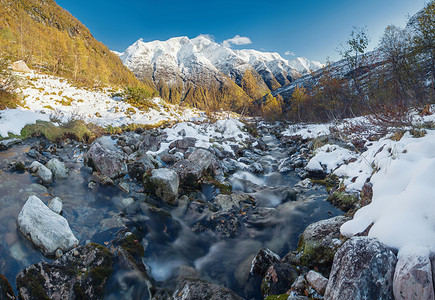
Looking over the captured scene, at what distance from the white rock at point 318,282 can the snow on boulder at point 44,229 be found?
469 centimetres

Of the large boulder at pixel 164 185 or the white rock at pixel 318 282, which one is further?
the large boulder at pixel 164 185

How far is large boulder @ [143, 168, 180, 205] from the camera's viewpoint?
23.4 ft

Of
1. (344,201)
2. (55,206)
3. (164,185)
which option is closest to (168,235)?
(164,185)

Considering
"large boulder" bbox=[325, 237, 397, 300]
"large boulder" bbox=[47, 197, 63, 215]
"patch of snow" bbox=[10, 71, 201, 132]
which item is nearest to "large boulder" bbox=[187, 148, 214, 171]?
"large boulder" bbox=[47, 197, 63, 215]

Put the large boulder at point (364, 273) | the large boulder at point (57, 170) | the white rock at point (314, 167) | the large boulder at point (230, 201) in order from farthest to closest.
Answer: the white rock at point (314, 167)
the large boulder at point (230, 201)
the large boulder at point (57, 170)
the large boulder at point (364, 273)

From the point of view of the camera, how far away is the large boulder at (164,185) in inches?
281

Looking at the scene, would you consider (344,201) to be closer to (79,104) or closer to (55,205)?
(55,205)

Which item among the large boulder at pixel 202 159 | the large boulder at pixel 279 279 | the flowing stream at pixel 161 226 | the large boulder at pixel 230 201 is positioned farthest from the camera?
the large boulder at pixel 202 159

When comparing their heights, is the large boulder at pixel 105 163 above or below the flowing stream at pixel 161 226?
above

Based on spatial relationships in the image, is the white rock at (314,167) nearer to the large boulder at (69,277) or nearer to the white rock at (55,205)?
the large boulder at (69,277)

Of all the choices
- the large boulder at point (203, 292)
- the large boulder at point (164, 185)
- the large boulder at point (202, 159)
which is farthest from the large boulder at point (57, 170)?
the large boulder at point (203, 292)

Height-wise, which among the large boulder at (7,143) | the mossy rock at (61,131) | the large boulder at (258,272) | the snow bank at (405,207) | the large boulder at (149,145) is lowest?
the large boulder at (258,272)

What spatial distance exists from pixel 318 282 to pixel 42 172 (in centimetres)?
882

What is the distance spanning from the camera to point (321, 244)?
12.2 feet
